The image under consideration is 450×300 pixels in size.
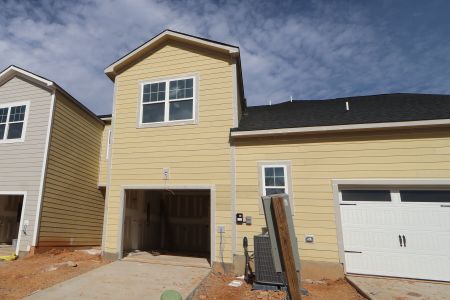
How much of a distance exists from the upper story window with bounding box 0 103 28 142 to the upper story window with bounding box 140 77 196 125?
210 inches

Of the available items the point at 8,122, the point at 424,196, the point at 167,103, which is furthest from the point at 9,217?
the point at 424,196

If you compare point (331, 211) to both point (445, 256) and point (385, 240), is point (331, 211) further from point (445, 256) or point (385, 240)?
point (445, 256)

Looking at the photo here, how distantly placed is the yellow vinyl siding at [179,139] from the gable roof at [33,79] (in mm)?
2594

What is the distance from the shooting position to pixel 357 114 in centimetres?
930

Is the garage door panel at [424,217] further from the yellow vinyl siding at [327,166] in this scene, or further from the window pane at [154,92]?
the window pane at [154,92]

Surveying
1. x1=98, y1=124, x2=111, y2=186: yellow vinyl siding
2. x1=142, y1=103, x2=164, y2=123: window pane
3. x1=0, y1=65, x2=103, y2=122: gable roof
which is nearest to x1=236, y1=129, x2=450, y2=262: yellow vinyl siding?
x1=142, y1=103, x2=164, y2=123: window pane

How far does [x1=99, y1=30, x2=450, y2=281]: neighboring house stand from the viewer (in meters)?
7.95

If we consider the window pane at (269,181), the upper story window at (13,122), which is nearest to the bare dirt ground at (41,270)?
the upper story window at (13,122)

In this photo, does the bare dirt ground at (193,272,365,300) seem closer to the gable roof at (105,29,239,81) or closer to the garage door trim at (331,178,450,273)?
the garage door trim at (331,178,450,273)

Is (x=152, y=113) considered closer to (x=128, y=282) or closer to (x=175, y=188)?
(x=175, y=188)

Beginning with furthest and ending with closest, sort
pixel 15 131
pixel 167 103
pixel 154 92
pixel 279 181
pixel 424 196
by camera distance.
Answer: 1. pixel 15 131
2. pixel 154 92
3. pixel 167 103
4. pixel 279 181
5. pixel 424 196

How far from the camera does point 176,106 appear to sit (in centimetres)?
1037

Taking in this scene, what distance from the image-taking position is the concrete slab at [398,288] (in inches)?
247

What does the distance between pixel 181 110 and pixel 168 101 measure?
626 millimetres
